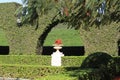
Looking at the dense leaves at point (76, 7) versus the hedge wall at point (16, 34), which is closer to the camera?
the dense leaves at point (76, 7)

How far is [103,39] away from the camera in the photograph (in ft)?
59.3

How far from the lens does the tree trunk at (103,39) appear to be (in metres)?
17.6

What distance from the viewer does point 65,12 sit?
237 inches

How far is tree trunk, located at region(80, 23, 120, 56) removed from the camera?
695 inches

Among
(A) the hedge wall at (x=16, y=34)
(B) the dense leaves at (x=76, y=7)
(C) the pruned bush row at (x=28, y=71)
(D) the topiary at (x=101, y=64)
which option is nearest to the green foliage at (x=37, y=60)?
(A) the hedge wall at (x=16, y=34)

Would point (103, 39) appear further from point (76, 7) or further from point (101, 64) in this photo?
point (76, 7)

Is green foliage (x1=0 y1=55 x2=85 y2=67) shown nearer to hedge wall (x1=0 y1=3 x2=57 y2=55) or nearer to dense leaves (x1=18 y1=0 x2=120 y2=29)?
hedge wall (x1=0 y1=3 x2=57 y2=55)

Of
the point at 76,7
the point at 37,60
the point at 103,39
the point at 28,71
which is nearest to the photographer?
the point at 76,7

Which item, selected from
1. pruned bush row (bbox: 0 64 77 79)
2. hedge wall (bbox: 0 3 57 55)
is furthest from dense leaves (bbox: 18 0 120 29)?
hedge wall (bbox: 0 3 57 55)

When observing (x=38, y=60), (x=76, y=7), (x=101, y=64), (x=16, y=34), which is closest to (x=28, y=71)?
(x=38, y=60)

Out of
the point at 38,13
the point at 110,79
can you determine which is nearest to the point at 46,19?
the point at 110,79

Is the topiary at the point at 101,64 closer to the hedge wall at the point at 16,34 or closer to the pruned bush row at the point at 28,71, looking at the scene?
the pruned bush row at the point at 28,71

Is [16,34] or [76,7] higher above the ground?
[16,34]

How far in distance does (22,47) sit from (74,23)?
12734 millimetres
